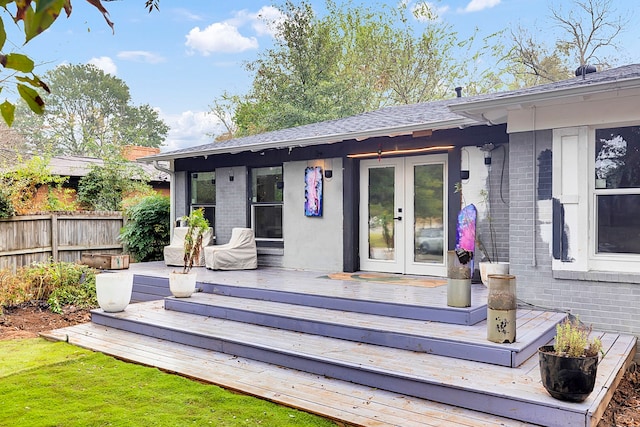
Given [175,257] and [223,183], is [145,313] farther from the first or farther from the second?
[223,183]

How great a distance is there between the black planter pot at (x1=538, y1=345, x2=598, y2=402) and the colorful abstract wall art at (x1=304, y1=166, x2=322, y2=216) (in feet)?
17.7

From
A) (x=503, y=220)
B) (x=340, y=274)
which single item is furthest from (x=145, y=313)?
(x=503, y=220)

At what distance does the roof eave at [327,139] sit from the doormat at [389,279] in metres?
2.10

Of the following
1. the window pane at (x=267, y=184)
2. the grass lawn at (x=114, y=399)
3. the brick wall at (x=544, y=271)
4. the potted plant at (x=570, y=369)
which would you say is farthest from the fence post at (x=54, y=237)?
the potted plant at (x=570, y=369)

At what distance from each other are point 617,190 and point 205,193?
7.54 m

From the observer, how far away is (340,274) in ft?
26.0

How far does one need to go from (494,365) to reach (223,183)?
6.92m

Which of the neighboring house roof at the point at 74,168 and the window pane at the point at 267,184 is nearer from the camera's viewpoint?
the window pane at the point at 267,184

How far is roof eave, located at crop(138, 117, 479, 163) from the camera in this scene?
6473 mm

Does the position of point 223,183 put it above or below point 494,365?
above

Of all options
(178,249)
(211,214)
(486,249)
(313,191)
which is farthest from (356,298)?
(211,214)

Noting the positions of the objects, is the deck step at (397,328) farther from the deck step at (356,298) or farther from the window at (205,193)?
the window at (205,193)

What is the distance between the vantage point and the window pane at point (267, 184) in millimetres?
9102

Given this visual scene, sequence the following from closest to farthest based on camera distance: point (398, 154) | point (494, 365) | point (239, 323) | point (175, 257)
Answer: point (494, 365)
point (239, 323)
point (398, 154)
point (175, 257)
